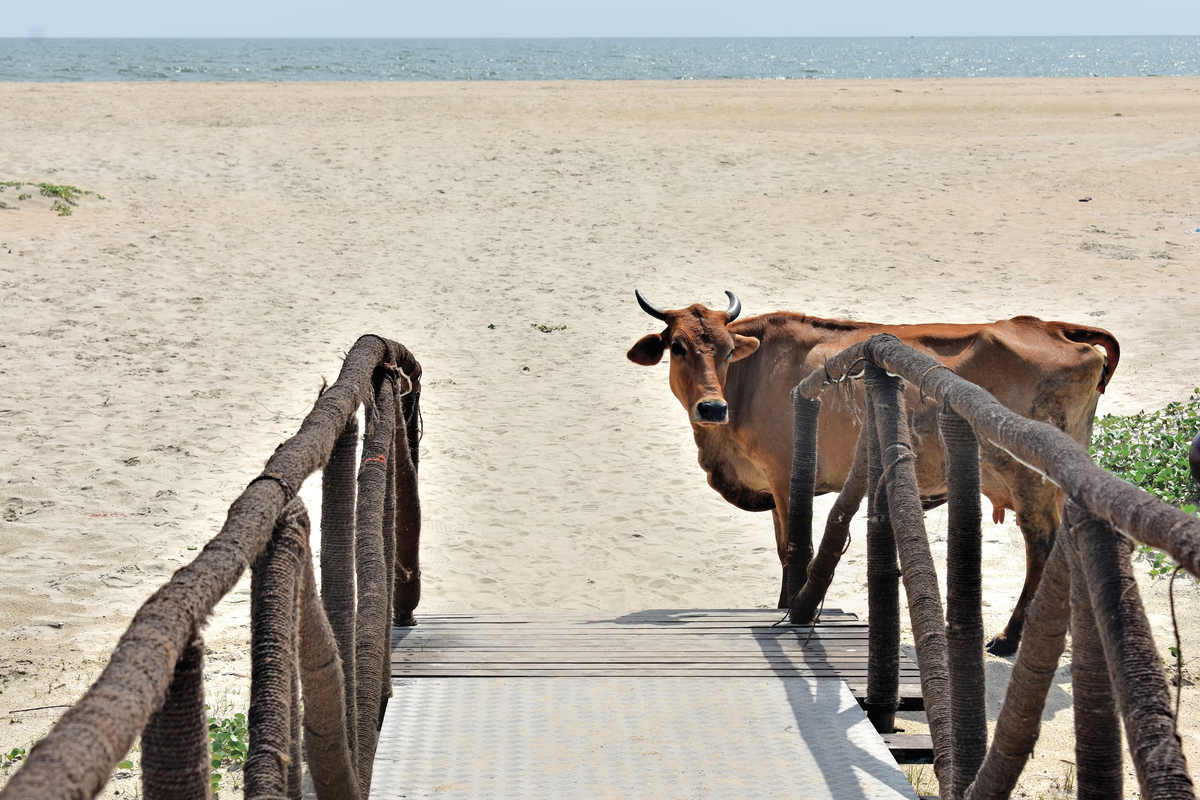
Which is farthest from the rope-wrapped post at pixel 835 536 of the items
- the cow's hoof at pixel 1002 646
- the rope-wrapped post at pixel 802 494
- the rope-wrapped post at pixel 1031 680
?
the cow's hoof at pixel 1002 646

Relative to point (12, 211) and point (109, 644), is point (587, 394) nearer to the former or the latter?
point (109, 644)

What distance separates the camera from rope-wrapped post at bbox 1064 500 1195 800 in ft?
5.39

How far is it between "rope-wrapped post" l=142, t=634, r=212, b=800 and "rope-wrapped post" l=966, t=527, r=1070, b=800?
150 centimetres

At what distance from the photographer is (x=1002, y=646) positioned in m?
5.39

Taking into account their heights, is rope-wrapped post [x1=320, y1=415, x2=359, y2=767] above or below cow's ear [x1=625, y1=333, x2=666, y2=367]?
below

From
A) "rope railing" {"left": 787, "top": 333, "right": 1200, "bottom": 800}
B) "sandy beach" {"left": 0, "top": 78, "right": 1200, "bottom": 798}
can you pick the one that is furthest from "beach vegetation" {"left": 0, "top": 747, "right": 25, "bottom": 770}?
"rope railing" {"left": 787, "top": 333, "right": 1200, "bottom": 800}

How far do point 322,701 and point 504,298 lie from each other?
967 centimetres

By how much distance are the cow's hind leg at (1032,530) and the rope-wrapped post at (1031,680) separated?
3134 millimetres

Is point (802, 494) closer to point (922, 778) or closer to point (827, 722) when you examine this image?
point (922, 778)

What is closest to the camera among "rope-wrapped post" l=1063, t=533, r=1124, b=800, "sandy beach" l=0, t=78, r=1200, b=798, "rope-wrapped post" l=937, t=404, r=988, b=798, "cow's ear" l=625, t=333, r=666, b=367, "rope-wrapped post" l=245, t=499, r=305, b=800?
"rope-wrapped post" l=245, t=499, r=305, b=800

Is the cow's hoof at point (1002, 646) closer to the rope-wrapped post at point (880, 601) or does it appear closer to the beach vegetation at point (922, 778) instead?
the beach vegetation at point (922, 778)

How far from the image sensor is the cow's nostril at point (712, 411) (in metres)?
5.66

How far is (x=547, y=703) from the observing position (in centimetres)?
365

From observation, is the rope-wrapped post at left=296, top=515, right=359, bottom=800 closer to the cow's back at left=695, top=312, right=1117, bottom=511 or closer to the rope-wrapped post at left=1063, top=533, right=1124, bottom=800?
the rope-wrapped post at left=1063, top=533, right=1124, bottom=800
